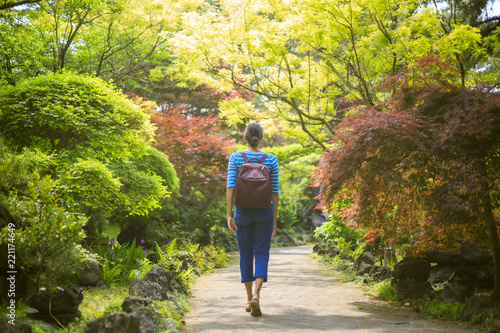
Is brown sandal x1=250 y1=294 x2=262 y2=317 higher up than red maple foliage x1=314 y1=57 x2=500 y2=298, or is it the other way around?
red maple foliage x1=314 y1=57 x2=500 y2=298

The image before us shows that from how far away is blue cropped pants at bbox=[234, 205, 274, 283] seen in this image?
4.25m

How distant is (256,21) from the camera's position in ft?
30.2

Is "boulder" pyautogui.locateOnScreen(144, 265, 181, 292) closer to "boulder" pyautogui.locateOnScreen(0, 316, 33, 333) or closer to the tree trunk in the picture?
"boulder" pyautogui.locateOnScreen(0, 316, 33, 333)

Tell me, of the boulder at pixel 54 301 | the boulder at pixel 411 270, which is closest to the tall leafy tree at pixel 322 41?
the boulder at pixel 411 270

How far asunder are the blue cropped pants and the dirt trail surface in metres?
0.47

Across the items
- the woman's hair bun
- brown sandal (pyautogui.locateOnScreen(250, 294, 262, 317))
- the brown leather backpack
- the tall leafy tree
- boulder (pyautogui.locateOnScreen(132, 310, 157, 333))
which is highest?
the tall leafy tree

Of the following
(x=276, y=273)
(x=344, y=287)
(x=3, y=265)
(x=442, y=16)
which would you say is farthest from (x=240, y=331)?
(x=442, y=16)

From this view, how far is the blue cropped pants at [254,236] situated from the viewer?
4.25 m

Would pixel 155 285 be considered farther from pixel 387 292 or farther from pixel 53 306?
pixel 387 292

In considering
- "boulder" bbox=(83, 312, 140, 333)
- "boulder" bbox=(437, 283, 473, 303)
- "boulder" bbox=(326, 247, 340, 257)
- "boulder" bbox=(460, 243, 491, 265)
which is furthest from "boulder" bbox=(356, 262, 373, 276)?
"boulder" bbox=(83, 312, 140, 333)

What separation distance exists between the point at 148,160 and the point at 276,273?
3.65 m

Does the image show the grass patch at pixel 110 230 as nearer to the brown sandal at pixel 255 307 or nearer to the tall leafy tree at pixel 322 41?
the tall leafy tree at pixel 322 41

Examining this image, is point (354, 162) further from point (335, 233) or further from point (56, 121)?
point (335, 233)

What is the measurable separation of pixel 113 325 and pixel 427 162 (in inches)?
136
